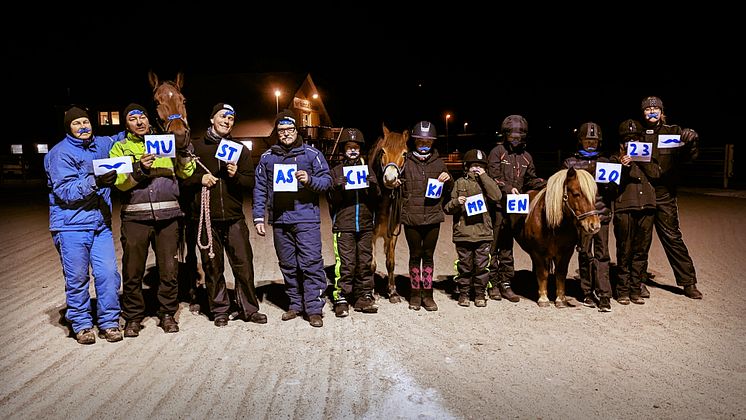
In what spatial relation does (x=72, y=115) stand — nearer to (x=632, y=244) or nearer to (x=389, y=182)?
(x=389, y=182)

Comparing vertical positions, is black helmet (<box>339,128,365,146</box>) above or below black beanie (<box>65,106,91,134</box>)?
below

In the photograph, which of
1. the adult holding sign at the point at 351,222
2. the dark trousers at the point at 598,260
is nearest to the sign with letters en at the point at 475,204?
the adult holding sign at the point at 351,222

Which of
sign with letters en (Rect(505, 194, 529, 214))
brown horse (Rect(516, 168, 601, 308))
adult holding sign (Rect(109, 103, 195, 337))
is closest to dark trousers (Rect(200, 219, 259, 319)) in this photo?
adult holding sign (Rect(109, 103, 195, 337))

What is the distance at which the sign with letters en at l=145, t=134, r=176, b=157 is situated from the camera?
494 cm

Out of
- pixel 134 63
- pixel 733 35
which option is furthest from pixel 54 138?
pixel 733 35

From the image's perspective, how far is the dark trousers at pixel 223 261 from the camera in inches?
221

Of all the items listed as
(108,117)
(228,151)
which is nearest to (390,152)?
(228,151)

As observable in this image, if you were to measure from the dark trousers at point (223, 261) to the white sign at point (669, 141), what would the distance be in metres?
5.08

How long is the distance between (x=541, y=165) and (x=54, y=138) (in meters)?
36.8

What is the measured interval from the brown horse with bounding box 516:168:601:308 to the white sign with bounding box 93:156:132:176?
457 centimetres

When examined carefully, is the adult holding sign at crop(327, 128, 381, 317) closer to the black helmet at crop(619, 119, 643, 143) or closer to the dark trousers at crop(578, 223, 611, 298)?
the dark trousers at crop(578, 223, 611, 298)

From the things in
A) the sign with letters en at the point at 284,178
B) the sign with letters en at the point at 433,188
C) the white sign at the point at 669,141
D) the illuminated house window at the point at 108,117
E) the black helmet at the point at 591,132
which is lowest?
the sign with letters en at the point at 433,188

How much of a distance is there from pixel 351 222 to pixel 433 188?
3.41 feet

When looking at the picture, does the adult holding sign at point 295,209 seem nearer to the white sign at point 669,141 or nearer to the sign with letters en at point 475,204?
the sign with letters en at point 475,204
